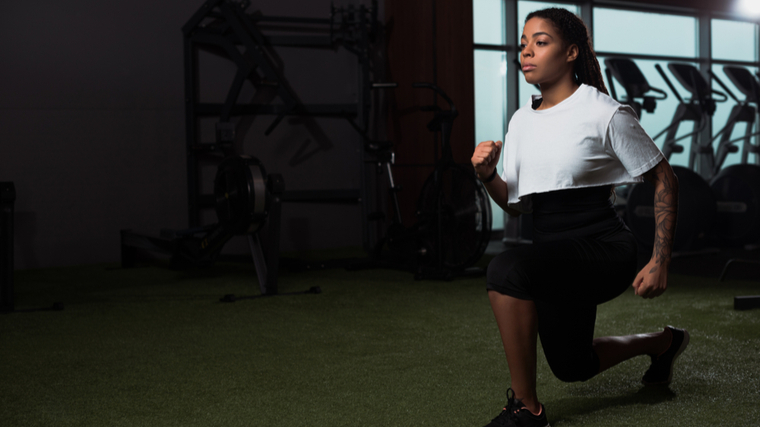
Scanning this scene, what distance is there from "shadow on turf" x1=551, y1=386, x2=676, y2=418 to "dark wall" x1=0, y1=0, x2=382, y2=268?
4.29 metres

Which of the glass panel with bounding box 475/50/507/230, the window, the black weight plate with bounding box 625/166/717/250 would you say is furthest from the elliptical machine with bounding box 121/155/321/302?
the window

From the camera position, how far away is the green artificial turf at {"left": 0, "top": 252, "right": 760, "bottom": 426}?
72.2 inches

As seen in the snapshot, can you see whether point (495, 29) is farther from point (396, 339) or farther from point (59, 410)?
point (59, 410)

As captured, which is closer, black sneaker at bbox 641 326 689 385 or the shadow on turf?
the shadow on turf

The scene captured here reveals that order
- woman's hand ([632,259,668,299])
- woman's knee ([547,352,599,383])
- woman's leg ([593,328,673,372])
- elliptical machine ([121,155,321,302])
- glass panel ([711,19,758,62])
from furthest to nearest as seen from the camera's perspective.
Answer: glass panel ([711,19,758,62]), elliptical machine ([121,155,321,302]), woman's leg ([593,328,673,372]), woman's knee ([547,352,599,383]), woman's hand ([632,259,668,299])

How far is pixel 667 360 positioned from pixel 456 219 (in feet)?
7.85

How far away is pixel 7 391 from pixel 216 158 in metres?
3.73

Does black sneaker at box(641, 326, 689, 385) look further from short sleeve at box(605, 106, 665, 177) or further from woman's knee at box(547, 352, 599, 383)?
short sleeve at box(605, 106, 665, 177)

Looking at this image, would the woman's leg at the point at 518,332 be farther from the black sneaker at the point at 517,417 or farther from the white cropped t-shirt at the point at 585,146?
the white cropped t-shirt at the point at 585,146

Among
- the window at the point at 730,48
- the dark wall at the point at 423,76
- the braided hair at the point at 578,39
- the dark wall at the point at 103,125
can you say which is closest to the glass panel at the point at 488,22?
the dark wall at the point at 423,76

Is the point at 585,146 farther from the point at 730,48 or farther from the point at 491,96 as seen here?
the point at 730,48

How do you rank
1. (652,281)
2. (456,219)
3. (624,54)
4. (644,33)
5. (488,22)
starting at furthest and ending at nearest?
(644,33) → (624,54) → (488,22) → (456,219) → (652,281)

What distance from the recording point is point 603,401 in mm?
1891

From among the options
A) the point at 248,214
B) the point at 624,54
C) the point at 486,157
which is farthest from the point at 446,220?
the point at 624,54
